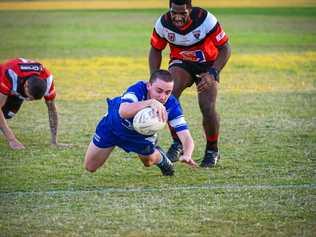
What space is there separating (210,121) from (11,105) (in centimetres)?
256

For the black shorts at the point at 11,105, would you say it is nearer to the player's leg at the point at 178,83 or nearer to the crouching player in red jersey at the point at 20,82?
the crouching player in red jersey at the point at 20,82

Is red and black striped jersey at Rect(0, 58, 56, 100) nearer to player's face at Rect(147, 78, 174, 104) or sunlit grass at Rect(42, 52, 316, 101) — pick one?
player's face at Rect(147, 78, 174, 104)

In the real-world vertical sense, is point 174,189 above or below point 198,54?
below

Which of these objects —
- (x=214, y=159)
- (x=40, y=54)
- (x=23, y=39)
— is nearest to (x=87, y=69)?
(x=40, y=54)

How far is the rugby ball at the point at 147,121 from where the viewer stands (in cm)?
802

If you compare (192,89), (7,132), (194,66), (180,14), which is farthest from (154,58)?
(192,89)

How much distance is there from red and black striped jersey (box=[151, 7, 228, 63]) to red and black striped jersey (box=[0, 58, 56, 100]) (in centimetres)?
138

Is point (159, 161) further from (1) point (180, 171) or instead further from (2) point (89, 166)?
(2) point (89, 166)

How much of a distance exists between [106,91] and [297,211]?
376 inches

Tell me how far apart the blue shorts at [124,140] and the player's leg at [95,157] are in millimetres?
47

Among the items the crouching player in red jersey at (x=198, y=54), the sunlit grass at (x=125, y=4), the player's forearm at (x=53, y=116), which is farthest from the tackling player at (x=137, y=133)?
the sunlit grass at (x=125, y=4)

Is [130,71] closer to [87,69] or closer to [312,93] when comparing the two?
[87,69]

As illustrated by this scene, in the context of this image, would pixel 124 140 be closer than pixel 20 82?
Yes

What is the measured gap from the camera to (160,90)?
8.22m
